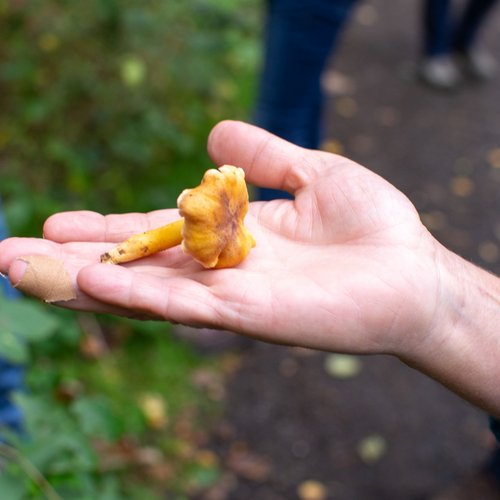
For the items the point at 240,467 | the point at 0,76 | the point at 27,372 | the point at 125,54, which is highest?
the point at 125,54

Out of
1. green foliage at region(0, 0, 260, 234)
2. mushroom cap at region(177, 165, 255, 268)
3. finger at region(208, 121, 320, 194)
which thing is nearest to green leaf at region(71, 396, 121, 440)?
mushroom cap at region(177, 165, 255, 268)

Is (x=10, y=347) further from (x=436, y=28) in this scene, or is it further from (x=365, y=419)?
(x=436, y=28)

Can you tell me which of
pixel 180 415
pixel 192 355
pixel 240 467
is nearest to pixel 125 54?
pixel 192 355

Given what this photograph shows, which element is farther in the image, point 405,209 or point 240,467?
point 240,467

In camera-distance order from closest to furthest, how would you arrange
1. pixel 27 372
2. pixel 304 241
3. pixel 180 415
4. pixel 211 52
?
pixel 304 241
pixel 27 372
pixel 180 415
pixel 211 52

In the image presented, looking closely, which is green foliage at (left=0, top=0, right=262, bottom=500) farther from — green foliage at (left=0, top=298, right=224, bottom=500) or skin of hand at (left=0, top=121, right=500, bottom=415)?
skin of hand at (left=0, top=121, right=500, bottom=415)

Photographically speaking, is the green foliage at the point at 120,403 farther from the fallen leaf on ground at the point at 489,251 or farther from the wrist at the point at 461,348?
the fallen leaf on ground at the point at 489,251

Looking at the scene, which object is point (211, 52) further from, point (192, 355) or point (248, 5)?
point (192, 355)
